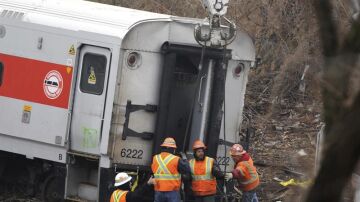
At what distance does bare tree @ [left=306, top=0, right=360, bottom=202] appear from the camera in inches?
119

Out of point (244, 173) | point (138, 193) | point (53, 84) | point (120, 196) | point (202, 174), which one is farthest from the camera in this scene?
point (53, 84)

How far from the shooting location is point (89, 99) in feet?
42.0

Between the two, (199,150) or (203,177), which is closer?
(199,150)

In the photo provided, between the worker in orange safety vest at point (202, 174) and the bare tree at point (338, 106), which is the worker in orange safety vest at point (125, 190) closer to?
the worker in orange safety vest at point (202, 174)

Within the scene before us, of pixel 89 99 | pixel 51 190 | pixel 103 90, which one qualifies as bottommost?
pixel 51 190

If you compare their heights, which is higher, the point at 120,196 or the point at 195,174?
the point at 195,174

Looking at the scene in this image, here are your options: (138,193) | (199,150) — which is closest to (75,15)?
(199,150)

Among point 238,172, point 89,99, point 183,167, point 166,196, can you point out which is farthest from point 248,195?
point 89,99

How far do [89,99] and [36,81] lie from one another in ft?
3.67

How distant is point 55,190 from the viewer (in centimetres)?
1388

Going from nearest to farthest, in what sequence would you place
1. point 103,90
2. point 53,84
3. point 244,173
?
1. point 244,173
2. point 103,90
3. point 53,84

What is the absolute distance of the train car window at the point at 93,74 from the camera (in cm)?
1270

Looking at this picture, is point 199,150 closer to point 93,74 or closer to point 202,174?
point 202,174

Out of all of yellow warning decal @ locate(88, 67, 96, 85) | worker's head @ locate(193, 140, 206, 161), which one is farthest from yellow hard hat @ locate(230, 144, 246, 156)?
yellow warning decal @ locate(88, 67, 96, 85)
